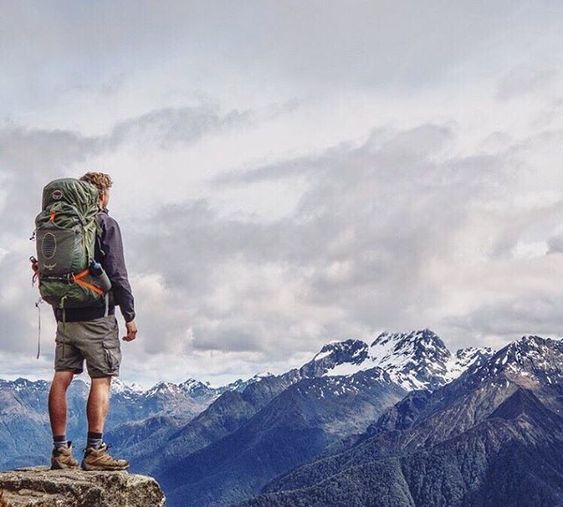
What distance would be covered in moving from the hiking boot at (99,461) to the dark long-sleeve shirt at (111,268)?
2967 mm

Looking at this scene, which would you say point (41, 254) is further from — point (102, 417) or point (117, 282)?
→ point (102, 417)

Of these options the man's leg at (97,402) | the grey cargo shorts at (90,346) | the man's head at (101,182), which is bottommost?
the man's leg at (97,402)

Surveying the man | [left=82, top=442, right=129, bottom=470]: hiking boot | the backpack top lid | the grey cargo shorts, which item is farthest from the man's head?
[left=82, top=442, right=129, bottom=470]: hiking boot

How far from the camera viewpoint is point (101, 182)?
18031 mm

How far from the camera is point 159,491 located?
17.2m

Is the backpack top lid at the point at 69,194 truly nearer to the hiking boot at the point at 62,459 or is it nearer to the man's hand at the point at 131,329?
the man's hand at the point at 131,329

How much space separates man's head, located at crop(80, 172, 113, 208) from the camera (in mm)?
17953

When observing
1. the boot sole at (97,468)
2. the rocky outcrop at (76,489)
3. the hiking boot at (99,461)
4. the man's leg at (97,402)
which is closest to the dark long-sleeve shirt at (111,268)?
the man's leg at (97,402)

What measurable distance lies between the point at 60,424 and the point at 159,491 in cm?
279

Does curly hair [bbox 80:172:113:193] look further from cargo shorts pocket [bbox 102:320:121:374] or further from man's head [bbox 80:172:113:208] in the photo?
cargo shorts pocket [bbox 102:320:121:374]

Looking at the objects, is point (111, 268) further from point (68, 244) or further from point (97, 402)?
point (97, 402)

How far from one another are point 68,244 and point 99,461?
4.88 meters

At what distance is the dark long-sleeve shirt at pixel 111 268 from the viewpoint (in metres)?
17.3

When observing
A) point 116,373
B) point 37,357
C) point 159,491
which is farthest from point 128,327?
point 159,491
